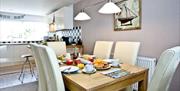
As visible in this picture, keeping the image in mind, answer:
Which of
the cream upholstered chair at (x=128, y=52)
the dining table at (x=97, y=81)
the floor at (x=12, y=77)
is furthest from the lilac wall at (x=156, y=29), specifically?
the floor at (x=12, y=77)

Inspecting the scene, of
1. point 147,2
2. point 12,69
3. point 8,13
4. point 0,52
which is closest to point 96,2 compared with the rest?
point 147,2

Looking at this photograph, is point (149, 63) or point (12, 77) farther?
point (12, 77)

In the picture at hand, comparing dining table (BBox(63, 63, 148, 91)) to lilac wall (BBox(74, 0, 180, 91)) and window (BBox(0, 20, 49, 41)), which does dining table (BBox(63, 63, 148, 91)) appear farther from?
window (BBox(0, 20, 49, 41))

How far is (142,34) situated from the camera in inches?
95.3

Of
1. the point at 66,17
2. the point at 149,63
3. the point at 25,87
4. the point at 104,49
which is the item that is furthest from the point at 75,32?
the point at 149,63

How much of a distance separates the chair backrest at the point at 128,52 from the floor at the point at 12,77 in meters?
2.06

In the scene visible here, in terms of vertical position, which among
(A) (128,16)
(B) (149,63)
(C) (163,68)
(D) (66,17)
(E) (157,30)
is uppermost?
(D) (66,17)

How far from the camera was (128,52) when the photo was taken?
6.89 ft

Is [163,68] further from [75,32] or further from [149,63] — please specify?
[75,32]

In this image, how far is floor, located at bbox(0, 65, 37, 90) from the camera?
2.90 m

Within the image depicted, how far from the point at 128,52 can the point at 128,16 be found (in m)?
0.86

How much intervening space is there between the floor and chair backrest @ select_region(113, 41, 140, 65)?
206 centimetres

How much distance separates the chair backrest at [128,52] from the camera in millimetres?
2010

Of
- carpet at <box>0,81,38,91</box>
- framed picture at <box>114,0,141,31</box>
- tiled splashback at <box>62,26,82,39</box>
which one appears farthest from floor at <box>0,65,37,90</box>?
framed picture at <box>114,0,141,31</box>
